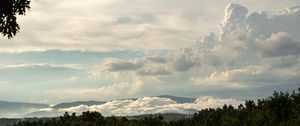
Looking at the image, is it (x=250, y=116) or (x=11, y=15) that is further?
(x=250, y=116)

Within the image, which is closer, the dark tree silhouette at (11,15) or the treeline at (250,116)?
the dark tree silhouette at (11,15)

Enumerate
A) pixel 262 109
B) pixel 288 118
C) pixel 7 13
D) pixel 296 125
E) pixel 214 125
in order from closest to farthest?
pixel 7 13
pixel 296 125
pixel 288 118
pixel 262 109
pixel 214 125

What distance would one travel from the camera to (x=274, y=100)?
137000mm

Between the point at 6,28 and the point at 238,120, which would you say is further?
the point at 238,120

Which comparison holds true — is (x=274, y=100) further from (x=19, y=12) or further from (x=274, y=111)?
(x=19, y=12)

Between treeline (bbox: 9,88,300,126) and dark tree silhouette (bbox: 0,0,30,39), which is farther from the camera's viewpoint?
treeline (bbox: 9,88,300,126)

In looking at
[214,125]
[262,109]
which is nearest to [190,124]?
[214,125]

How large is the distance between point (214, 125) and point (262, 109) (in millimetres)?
17959

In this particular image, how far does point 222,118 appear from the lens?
154 meters

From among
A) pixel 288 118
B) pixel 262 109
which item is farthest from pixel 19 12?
pixel 262 109

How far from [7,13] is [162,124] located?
139987mm

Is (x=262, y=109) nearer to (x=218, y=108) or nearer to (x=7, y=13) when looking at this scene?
(x=218, y=108)

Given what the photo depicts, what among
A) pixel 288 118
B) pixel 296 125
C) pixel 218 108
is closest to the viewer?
pixel 296 125

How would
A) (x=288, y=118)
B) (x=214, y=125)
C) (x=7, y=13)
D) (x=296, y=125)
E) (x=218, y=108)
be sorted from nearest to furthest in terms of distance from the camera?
(x=7, y=13)
(x=296, y=125)
(x=288, y=118)
(x=214, y=125)
(x=218, y=108)
